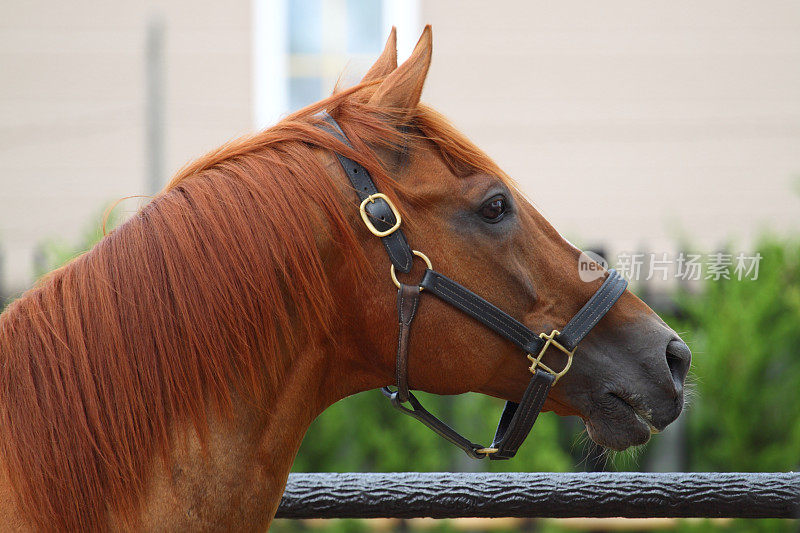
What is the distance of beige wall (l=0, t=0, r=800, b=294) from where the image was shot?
6344mm

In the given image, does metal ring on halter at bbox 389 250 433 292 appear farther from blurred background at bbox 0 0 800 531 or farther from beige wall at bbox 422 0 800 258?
beige wall at bbox 422 0 800 258

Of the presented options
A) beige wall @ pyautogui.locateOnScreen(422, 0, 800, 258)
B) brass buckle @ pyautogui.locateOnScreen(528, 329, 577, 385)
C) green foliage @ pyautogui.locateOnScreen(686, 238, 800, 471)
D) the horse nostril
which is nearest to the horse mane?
brass buckle @ pyautogui.locateOnScreen(528, 329, 577, 385)

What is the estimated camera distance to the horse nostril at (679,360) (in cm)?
191

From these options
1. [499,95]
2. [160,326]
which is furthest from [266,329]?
[499,95]

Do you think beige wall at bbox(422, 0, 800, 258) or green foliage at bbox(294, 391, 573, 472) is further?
beige wall at bbox(422, 0, 800, 258)

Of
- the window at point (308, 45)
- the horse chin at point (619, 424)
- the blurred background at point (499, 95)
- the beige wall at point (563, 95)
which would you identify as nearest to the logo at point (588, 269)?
the horse chin at point (619, 424)

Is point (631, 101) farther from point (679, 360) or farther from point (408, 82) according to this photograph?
point (408, 82)

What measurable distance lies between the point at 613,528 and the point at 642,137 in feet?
10.7

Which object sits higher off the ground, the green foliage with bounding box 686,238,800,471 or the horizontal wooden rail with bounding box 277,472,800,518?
the horizontal wooden rail with bounding box 277,472,800,518

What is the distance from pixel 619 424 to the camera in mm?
1909

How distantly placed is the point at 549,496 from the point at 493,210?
90cm

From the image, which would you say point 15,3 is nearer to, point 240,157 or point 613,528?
point 240,157

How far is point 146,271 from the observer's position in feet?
5.36

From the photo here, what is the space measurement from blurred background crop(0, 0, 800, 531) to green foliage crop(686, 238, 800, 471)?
1.22 m
